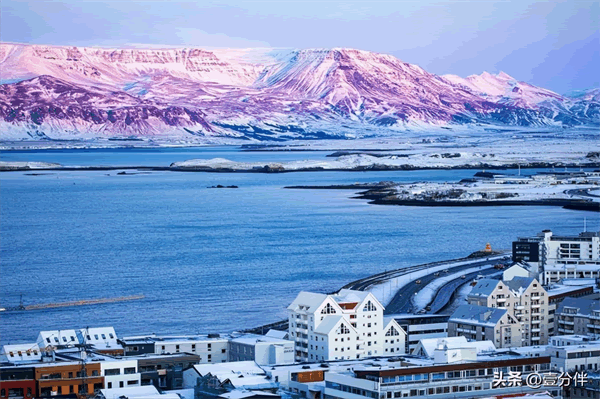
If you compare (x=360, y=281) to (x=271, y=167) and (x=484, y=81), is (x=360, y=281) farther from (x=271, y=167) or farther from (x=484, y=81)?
(x=484, y=81)

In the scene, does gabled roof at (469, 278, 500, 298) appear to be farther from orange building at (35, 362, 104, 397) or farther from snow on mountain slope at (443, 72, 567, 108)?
snow on mountain slope at (443, 72, 567, 108)

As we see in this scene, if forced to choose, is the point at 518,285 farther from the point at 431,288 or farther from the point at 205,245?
the point at 205,245

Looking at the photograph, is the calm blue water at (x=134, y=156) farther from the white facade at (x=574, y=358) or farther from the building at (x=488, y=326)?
the white facade at (x=574, y=358)

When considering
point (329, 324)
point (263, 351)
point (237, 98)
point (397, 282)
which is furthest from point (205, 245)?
point (237, 98)

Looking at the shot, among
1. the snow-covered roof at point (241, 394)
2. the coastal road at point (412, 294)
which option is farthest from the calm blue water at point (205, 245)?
the snow-covered roof at point (241, 394)

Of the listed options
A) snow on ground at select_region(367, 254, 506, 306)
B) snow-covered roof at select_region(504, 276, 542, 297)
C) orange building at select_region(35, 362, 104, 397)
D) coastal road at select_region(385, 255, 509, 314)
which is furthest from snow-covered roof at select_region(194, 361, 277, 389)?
snow on ground at select_region(367, 254, 506, 306)
